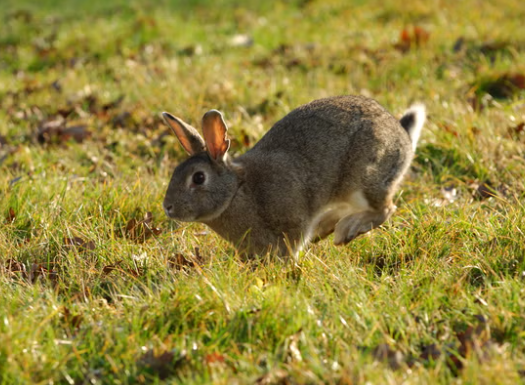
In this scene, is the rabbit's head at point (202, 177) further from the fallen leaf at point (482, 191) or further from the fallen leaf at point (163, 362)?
the fallen leaf at point (482, 191)

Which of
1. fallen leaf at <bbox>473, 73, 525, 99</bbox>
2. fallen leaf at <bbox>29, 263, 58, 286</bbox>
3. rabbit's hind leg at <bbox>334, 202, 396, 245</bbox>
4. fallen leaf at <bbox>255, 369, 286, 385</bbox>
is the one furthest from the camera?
fallen leaf at <bbox>473, 73, 525, 99</bbox>

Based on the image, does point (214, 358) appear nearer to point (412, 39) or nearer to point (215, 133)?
point (215, 133)

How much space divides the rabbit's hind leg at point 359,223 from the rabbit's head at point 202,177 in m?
0.79

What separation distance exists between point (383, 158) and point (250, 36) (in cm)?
665

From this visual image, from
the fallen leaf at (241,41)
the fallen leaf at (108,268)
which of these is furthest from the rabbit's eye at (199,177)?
the fallen leaf at (241,41)

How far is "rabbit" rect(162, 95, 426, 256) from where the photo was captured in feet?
14.6

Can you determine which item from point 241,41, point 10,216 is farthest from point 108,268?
point 241,41

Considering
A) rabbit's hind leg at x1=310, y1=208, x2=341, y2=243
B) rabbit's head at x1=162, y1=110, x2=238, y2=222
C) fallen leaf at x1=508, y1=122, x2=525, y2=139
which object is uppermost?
rabbit's head at x1=162, y1=110, x2=238, y2=222

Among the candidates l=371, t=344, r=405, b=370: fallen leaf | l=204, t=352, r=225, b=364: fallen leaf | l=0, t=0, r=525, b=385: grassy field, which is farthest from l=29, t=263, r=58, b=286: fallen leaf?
l=371, t=344, r=405, b=370: fallen leaf

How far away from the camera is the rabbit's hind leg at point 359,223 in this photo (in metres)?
4.70

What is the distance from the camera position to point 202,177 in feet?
14.6

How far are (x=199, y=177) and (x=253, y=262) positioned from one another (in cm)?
66

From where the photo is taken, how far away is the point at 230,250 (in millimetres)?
4766

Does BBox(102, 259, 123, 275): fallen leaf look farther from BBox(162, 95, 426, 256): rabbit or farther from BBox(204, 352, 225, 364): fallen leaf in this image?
BBox(204, 352, 225, 364): fallen leaf
